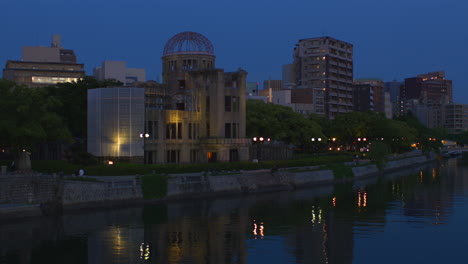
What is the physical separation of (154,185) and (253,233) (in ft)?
59.4

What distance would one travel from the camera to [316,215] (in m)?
56.5

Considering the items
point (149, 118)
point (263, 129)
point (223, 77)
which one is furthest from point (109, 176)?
point (263, 129)

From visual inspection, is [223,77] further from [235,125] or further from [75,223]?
[75,223]

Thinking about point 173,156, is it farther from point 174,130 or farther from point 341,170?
point 341,170

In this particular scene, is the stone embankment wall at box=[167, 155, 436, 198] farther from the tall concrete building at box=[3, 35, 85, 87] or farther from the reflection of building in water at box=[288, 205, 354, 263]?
the tall concrete building at box=[3, 35, 85, 87]

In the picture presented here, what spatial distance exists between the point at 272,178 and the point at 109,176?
23.6 m

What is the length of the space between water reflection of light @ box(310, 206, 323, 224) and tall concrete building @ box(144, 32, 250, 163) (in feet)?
85.5

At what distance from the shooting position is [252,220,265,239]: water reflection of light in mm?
46250

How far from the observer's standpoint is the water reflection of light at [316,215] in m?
53.0

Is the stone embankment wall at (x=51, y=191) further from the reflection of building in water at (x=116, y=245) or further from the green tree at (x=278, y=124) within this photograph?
→ the green tree at (x=278, y=124)

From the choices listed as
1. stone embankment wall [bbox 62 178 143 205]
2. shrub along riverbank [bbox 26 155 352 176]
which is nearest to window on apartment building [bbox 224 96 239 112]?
shrub along riverbank [bbox 26 155 352 176]

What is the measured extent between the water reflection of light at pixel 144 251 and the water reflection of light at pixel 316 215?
56.0 feet

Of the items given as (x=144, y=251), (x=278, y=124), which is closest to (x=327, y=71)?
(x=278, y=124)

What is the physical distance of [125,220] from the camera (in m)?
52.2
